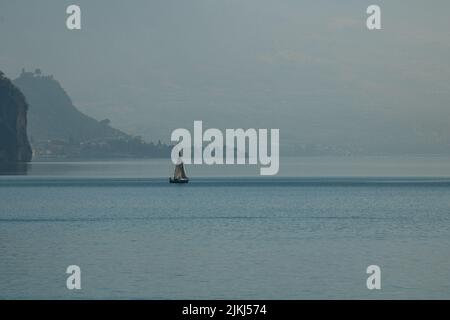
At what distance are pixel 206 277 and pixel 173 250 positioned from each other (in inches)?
568

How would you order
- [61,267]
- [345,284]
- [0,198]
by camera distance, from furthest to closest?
1. [0,198]
2. [61,267]
3. [345,284]

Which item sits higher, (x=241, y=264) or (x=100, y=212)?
(x=100, y=212)

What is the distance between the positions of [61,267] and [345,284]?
54.5 feet

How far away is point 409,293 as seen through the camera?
40.8m

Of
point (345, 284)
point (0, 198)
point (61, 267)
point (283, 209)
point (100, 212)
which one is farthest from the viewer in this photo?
point (0, 198)

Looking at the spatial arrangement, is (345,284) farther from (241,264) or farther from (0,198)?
(0,198)

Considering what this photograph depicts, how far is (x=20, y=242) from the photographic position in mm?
65688

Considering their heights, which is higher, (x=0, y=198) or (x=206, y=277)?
(x=0, y=198)
